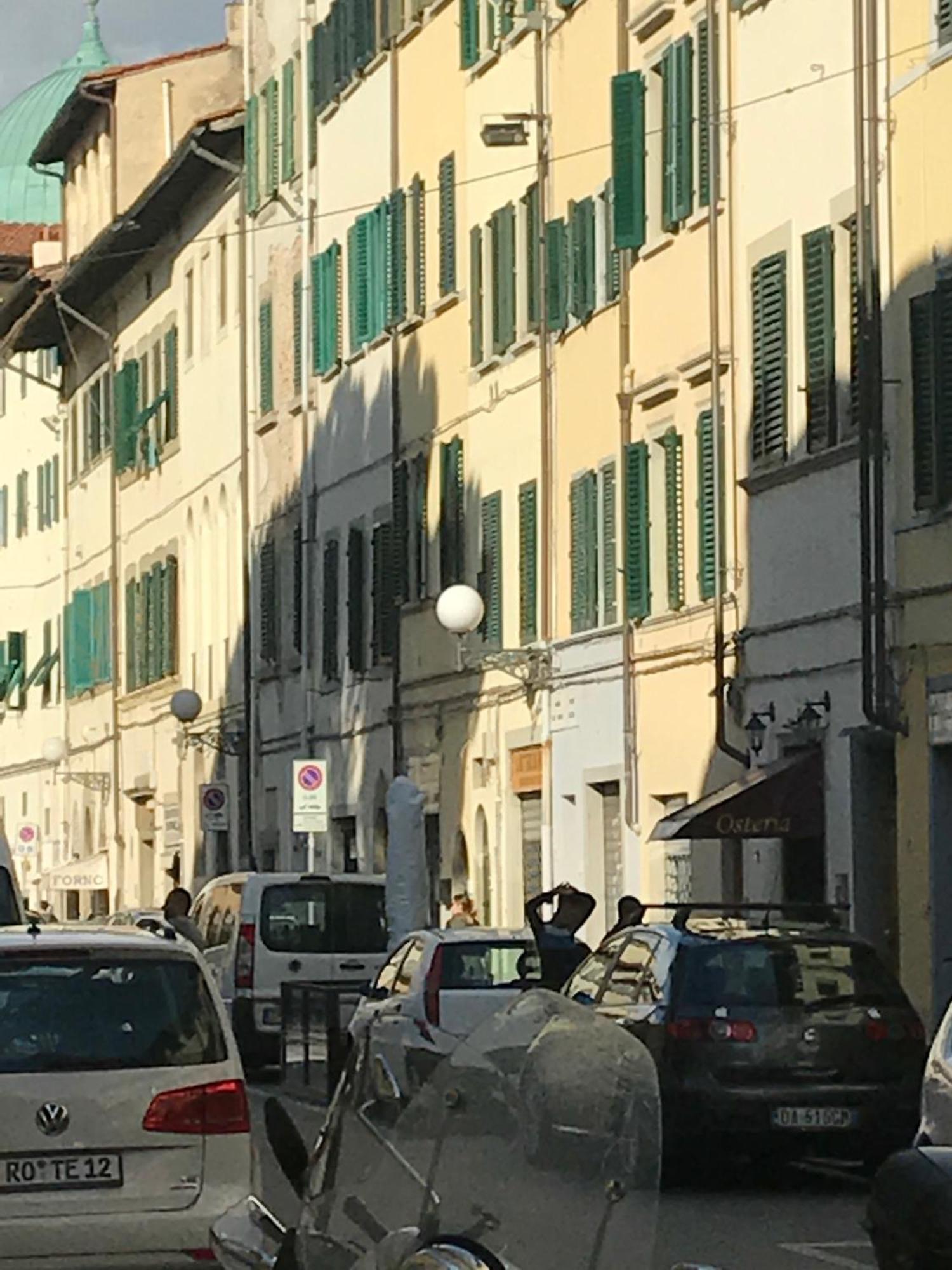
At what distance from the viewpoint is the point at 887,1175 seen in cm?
618

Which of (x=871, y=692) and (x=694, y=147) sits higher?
(x=694, y=147)

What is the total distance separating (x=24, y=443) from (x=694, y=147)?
44.4 meters

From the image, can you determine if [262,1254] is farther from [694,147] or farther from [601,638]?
[601,638]

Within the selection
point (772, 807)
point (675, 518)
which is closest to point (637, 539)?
point (675, 518)

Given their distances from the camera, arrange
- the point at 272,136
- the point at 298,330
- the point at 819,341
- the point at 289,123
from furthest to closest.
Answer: the point at 272,136 → the point at 289,123 → the point at 298,330 → the point at 819,341

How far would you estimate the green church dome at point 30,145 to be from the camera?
278 feet

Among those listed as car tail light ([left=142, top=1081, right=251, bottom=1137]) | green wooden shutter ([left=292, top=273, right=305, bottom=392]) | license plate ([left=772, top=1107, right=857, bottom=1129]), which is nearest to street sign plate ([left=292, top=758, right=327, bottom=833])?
green wooden shutter ([left=292, top=273, right=305, bottom=392])

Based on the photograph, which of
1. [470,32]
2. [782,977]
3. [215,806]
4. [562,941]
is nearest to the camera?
[782,977]

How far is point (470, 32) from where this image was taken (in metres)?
40.0

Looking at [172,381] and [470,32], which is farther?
[172,381]

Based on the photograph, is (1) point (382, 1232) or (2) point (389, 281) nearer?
(1) point (382, 1232)

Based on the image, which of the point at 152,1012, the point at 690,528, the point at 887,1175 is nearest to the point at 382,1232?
the point at 887,1175

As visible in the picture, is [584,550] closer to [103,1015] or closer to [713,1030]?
[713,1030]

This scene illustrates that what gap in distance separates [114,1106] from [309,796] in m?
28.5
